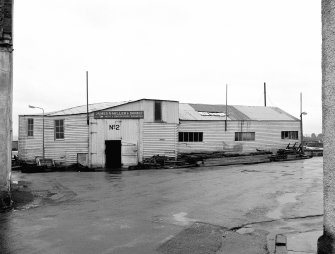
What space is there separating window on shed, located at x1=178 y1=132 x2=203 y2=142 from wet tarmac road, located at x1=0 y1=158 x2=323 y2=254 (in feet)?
50.1

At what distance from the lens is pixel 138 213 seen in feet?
35.7

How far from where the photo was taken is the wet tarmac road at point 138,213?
795 cm

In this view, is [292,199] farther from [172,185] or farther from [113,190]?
[113,190]

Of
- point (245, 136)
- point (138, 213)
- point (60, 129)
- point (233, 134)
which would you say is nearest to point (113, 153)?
point (60, 129)

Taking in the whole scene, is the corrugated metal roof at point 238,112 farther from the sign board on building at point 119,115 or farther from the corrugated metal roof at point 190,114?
the sign board on building at point 119,115

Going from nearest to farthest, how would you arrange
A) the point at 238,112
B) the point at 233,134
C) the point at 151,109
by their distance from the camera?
the point at 151,109 → the point at 233,134 → the point at 238,112

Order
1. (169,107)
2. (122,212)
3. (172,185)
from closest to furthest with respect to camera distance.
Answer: (122,212), (172,185), (169,107)

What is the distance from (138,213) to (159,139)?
1955 cm

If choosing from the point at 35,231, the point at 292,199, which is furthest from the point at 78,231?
the point at 292,199

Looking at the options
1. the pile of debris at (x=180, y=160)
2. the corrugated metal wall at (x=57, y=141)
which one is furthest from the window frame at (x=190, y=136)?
the corrugated metal wall at (x=57, y=141)

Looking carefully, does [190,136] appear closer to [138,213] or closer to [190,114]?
[190,114]

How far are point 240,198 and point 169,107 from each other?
18.4 meters

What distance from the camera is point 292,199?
13.2m

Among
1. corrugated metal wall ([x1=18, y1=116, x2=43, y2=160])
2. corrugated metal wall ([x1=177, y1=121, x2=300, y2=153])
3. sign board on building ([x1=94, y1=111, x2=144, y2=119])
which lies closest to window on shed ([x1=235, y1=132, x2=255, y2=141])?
corrugated metal wall ([x1=177, y1=121, x2=300, y2=153])
